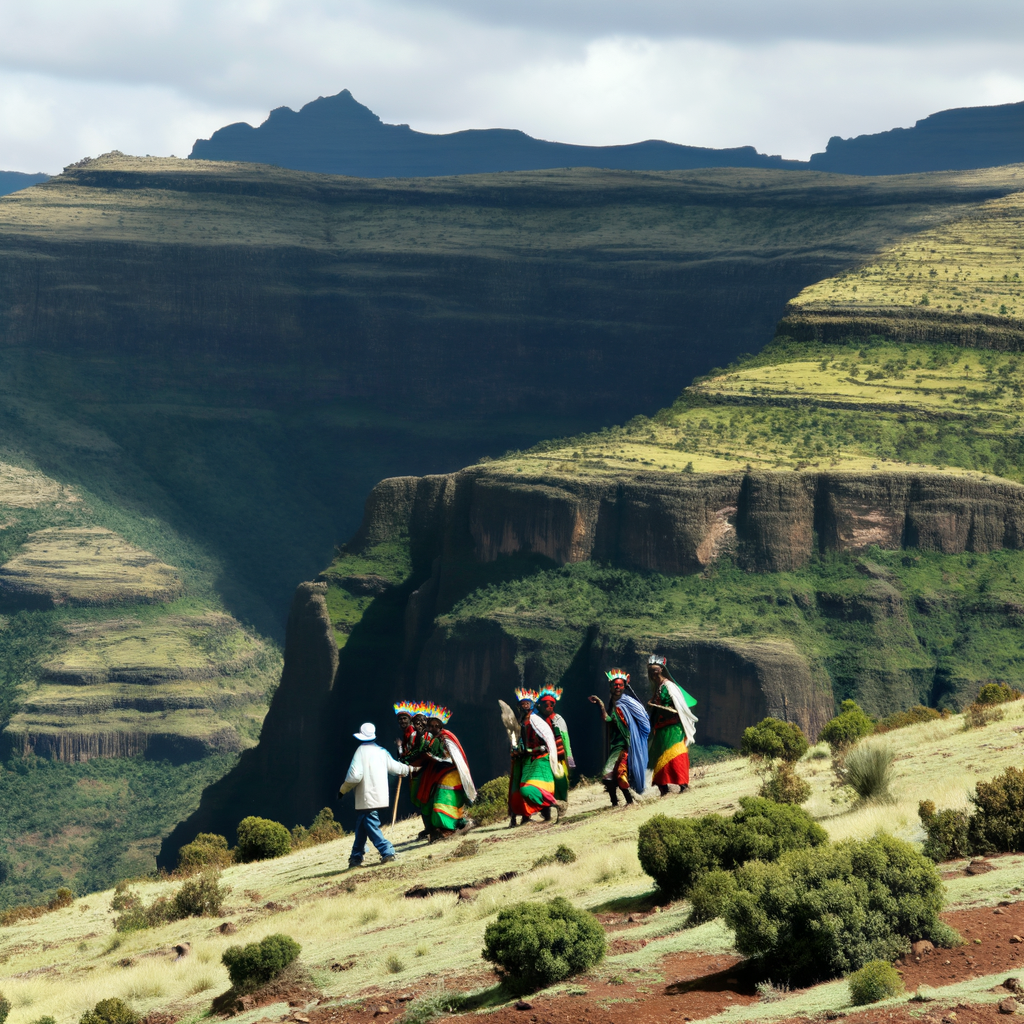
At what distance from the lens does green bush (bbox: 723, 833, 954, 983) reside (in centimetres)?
1641

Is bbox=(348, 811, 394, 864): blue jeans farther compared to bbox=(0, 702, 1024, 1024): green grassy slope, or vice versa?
bbox=(348, 811, 394, 864): blue jeans

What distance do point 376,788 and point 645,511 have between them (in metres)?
Answer: 65.0

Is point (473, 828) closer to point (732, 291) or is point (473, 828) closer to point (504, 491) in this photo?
point (504, 491)

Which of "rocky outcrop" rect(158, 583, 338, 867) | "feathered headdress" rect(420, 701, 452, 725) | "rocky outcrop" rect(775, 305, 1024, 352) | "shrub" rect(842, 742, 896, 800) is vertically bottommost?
"rocky outcrop" rect(158, 583, 338, 867)

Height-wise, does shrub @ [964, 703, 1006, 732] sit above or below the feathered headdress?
below

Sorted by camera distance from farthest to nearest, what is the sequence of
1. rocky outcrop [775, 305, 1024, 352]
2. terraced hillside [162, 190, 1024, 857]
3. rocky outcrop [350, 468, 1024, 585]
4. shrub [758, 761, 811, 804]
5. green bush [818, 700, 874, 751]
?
rocky outcrop [775, 305, 1024, 352] → rocky outcrop [350, 468, 1024, 585] → terraced hillside [162, 190, 1024, 857] → green bush [818, 700, 874, 751] → shrub [758, 761, 811, 804]

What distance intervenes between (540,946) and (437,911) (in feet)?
21.6

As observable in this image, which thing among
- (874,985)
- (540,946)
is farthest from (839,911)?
(540,946)

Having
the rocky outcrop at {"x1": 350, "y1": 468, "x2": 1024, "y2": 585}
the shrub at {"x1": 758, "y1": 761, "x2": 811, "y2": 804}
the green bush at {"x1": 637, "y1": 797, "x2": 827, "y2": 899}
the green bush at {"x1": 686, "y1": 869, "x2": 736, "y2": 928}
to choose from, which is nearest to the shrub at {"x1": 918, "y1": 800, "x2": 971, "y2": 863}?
the green bush at {"x1": 637, "y1": 797, "x2": 827, "y2": 899}

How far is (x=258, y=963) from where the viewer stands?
2023 centimetres

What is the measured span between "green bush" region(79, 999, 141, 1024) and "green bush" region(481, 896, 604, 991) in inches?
223

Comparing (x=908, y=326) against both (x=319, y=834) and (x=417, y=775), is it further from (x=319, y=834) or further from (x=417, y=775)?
(x=417, y=775)

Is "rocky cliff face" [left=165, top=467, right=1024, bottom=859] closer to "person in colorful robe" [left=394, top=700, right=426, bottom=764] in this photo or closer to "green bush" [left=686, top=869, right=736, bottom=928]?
"person in colorful robe" [left=394, top=700, right=426, bottom=764]

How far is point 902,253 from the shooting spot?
136 meters
